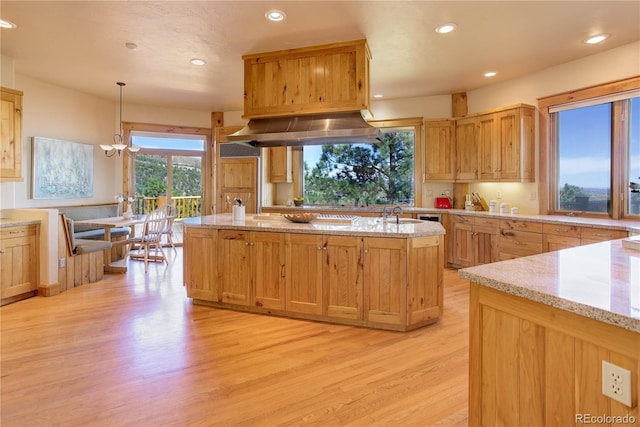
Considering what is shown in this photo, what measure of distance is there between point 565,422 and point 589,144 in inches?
171

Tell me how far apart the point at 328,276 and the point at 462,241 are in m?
2.85

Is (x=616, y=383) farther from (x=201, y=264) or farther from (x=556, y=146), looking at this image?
(x=556, y=146)

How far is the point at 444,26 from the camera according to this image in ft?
10.8

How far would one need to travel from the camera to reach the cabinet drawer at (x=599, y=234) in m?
3.32

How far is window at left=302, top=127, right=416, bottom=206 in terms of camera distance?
19.8 feet

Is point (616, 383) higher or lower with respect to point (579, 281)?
lower

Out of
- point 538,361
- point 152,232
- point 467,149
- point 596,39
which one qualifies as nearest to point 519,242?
point 467,149

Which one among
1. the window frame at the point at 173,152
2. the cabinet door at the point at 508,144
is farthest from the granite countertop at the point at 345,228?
the window frame at the point at 173,152

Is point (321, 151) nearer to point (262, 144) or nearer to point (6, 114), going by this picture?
point (262, 144)

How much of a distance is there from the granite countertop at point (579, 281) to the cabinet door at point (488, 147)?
3.41 metres

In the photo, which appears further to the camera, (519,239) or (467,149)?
(467,149)

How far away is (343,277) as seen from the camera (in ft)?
9.93

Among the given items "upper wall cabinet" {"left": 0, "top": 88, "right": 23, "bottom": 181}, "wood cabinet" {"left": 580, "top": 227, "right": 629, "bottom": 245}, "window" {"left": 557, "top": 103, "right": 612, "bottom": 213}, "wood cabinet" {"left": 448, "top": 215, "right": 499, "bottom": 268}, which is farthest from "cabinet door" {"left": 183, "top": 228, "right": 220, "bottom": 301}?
"window" {"left": 557, "top": 103, "right": 612, "bottom": 213}

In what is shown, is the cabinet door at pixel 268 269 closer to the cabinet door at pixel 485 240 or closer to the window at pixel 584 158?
the cabinet door at pixel 485 240
